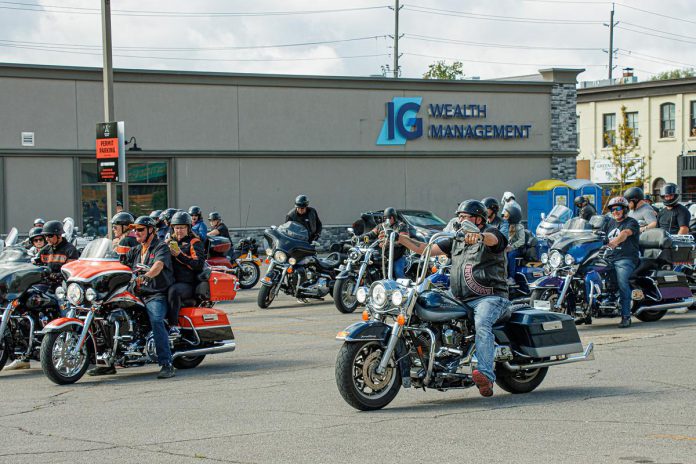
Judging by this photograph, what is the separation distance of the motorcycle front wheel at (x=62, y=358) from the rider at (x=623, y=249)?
307 inches

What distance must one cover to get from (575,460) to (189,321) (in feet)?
19.2

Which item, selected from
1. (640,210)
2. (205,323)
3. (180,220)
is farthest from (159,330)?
(640,210)

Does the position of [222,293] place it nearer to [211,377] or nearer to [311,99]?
[211,377]

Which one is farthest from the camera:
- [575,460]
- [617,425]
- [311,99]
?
[311,99]

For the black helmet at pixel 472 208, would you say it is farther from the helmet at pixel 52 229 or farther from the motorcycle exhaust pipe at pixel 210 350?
the helmet at pixel 52 229

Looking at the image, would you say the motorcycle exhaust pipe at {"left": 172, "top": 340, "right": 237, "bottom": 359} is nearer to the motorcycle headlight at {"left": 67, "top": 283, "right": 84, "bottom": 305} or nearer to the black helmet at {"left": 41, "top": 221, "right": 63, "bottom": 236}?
the motorcycle headlight at {"left": 67, "top": 283, "right": 84, "bottom": 305}

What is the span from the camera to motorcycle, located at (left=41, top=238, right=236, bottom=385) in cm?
1050

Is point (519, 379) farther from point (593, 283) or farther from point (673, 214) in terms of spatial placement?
point (673, 214)

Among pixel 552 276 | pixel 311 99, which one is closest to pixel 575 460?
pixel 552 276

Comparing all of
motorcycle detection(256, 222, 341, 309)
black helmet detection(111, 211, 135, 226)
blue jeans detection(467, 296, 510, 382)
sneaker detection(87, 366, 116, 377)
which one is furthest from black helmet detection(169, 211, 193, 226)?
motorcycle detection(256, 222, 341, 309)

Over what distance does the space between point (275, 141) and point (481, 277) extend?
27.1 m

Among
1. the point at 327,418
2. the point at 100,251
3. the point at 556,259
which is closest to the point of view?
the point at 327,418

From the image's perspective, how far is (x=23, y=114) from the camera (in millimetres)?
31391

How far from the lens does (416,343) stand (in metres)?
8.72
